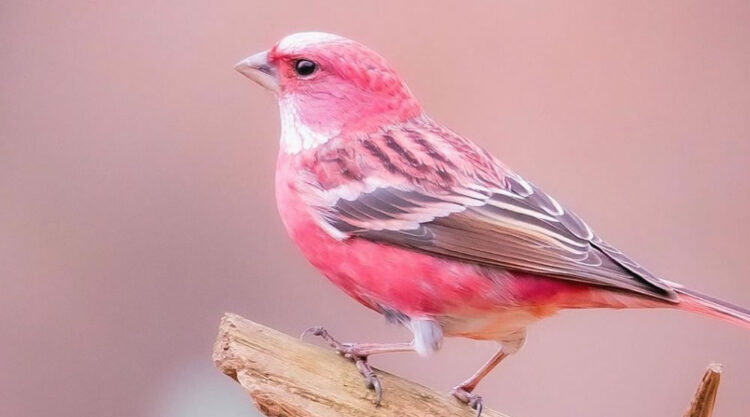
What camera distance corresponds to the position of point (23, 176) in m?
4.23

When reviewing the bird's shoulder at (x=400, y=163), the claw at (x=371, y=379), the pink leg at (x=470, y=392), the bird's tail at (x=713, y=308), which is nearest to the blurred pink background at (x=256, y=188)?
the pink leg at (x=470, y=392)

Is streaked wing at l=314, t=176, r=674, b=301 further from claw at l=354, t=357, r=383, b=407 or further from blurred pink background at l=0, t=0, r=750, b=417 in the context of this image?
blurred pink background at l=0, t=0, r=750, b=417

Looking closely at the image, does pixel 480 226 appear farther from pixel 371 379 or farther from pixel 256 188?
pixel 256 188

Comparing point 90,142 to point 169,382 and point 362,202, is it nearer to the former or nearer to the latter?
point 169,382

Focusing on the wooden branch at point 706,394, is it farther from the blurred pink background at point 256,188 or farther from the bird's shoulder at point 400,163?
the blurred pink background at point 256,188

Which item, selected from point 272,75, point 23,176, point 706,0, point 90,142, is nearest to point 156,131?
point 90,142

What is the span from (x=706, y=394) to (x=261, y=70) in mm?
1274

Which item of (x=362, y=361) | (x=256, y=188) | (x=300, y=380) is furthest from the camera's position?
(x=256, y=188)

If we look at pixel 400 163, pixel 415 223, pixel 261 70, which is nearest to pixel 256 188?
pixel 261 70

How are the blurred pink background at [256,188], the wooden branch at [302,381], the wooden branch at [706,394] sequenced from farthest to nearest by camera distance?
the blurred pink background at [256,188]
the wooden branch at [302,381]
the wooden branch at [706,394]

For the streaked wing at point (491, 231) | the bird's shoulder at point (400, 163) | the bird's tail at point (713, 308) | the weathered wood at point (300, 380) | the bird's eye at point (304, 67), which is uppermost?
the bird's eye at point (304, 67)

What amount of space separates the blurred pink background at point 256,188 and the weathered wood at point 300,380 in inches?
66.4

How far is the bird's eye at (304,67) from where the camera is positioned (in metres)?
2.49

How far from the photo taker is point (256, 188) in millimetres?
4141
